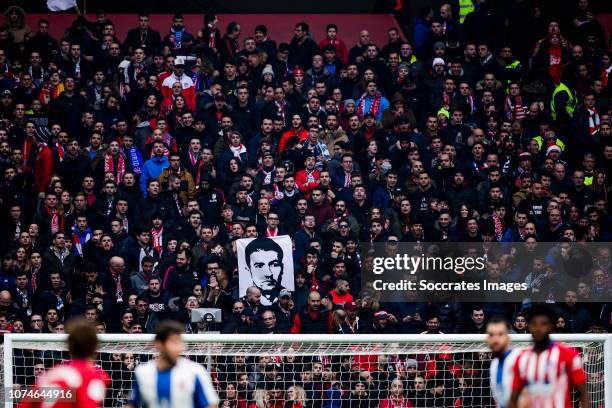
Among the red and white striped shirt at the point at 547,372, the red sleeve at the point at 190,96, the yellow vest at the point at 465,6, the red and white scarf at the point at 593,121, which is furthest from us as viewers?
the yellow vest at the point at 465,6

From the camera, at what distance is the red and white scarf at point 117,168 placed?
571 inches

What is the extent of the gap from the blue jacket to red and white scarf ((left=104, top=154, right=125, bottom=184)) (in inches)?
9.8

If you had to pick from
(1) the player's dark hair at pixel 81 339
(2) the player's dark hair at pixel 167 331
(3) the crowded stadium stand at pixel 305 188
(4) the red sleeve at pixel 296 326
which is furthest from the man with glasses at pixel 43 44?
(1) the player's dark hair at pixel 81 339

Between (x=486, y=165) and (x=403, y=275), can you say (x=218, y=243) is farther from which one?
(x=486, y=165)

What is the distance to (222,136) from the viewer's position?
14.8 meters

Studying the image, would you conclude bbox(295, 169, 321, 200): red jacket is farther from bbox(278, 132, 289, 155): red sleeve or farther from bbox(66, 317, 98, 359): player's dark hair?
bbox(66, 317, 98, 359): player's dark hair

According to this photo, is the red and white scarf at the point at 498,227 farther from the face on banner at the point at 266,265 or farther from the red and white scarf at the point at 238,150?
the red and white scarf at the point at 238,150

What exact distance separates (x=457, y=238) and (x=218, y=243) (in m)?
2.53

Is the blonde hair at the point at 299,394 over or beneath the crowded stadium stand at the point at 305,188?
beneath

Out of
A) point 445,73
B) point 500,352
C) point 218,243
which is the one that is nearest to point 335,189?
point 218,243

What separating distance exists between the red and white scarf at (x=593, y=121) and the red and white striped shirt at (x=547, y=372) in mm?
8374

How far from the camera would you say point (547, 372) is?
703 centimetres

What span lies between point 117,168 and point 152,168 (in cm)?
42

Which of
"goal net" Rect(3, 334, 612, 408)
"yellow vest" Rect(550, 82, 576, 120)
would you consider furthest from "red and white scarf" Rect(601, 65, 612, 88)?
"goal net" Rect(3, 334, 612, 408)
